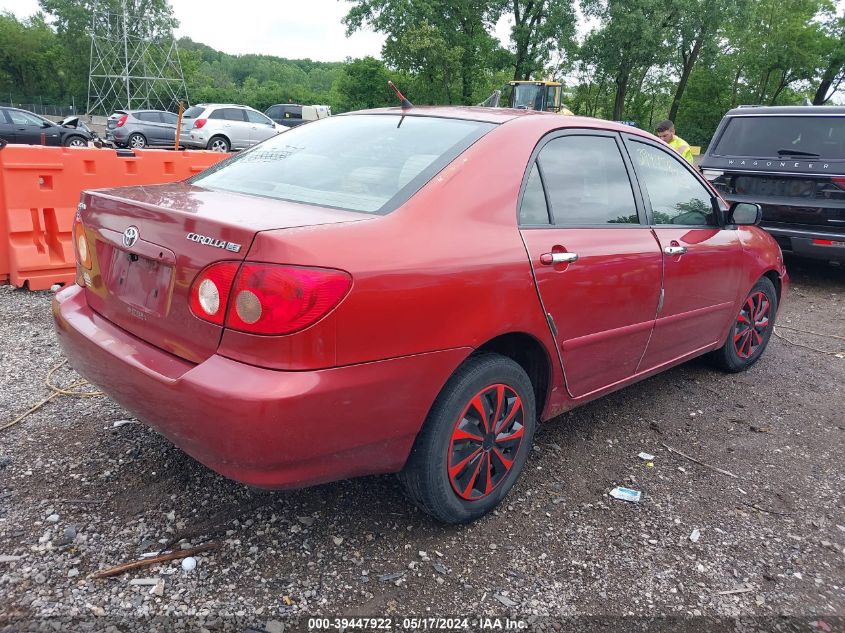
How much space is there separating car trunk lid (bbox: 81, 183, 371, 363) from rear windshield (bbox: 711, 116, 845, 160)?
21.9ft

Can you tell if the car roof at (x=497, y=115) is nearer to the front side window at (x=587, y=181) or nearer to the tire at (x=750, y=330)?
the front side window at (x=587, y=181)

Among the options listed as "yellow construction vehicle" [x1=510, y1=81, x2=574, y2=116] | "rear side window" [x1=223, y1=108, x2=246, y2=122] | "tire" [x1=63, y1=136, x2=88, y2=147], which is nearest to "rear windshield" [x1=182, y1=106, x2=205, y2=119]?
"rear side window" [x1=223, y1=108, x2=246, y2=122]

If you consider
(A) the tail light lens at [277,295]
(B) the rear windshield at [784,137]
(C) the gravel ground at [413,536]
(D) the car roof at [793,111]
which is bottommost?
(C) the gravel ground at [413,536]

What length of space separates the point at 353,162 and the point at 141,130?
2239cm

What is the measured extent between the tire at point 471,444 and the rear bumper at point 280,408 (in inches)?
3.8

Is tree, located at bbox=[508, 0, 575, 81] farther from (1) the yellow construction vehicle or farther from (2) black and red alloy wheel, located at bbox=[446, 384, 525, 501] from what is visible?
(2) black and red alloy wheel, located at bbox=[446, 384, 525, 501]

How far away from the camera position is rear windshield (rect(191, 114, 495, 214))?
250cm

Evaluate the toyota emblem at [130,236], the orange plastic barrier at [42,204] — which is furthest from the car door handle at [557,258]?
the orange plastic barrier at [42,204]

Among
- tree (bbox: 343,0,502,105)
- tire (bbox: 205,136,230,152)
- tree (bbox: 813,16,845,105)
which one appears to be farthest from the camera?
tree (bbox: 813,16,845,105)

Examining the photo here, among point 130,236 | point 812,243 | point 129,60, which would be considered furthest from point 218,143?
point 129,60

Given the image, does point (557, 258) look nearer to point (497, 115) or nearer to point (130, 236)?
point (497, 115)

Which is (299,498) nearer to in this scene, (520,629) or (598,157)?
(520,629)

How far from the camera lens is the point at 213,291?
6.78 feet

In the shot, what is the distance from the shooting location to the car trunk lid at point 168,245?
2100 mm
